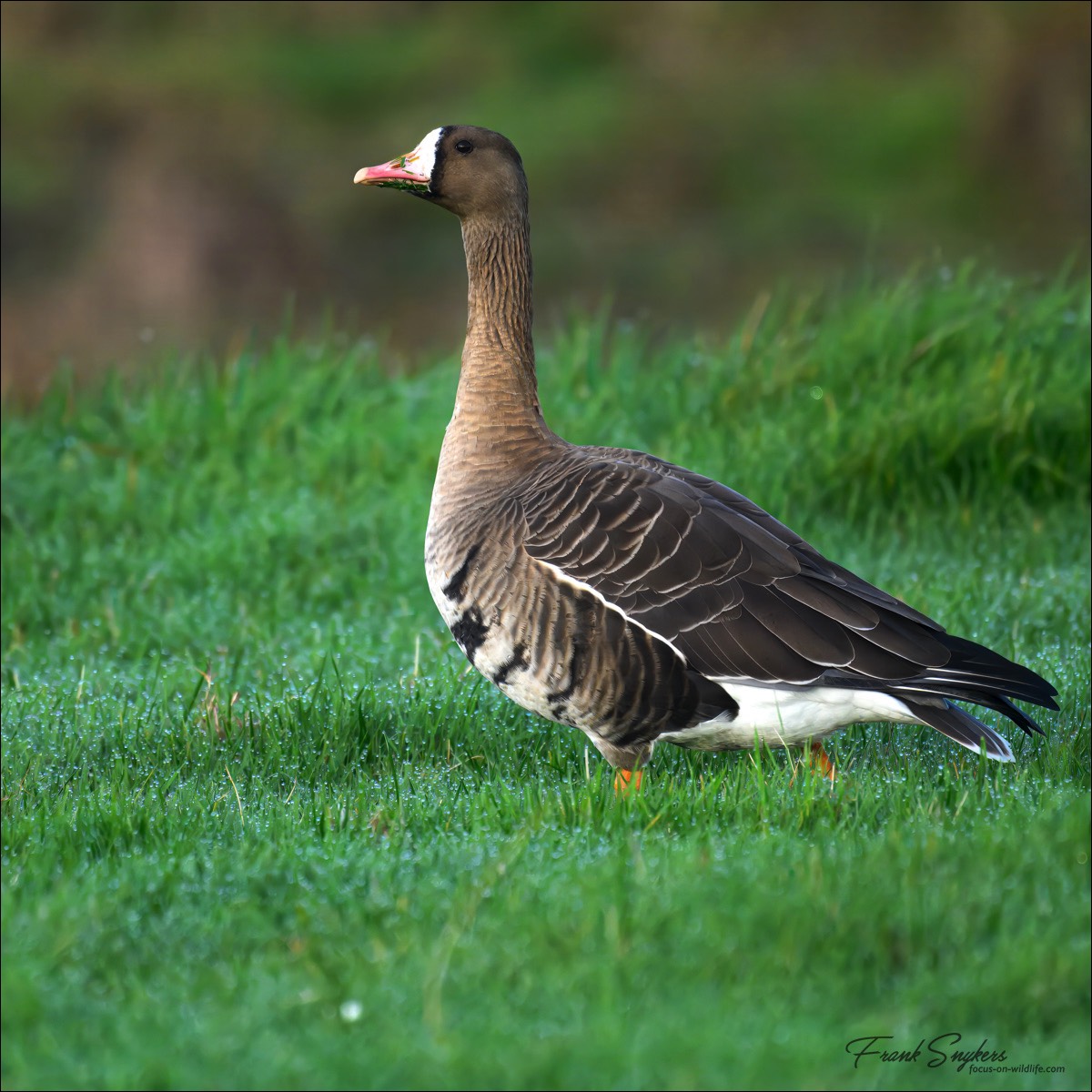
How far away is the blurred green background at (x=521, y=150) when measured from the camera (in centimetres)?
1608

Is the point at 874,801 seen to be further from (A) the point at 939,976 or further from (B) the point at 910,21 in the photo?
(B) the point at 910,21

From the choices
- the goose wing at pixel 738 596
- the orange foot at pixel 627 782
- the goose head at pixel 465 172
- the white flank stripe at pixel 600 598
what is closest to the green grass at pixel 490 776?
the orange foot at pixel 627 782

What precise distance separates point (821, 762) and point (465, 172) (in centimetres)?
246

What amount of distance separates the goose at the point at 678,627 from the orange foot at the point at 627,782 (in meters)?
0.02

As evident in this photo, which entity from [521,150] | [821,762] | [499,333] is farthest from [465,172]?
[521,150]

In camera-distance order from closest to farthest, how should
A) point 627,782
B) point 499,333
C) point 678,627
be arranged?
point 678,627, point 627,782, point 499,333

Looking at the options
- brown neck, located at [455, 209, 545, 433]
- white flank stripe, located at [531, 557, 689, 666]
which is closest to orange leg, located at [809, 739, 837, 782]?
white flank stripe, located at [531, 557, 689, 666]

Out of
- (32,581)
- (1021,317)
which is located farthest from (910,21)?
(32,581)

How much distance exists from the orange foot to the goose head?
83.2 inches

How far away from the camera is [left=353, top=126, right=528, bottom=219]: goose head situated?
5.50 meters

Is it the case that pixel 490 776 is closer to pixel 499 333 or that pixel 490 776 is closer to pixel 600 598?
pixel 600 598

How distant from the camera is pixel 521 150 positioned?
24.6 m

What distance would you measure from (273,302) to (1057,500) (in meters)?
9.82

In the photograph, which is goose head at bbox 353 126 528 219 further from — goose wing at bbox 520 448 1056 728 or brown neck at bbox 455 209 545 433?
goose wing at bbox 520 448 1056 728
